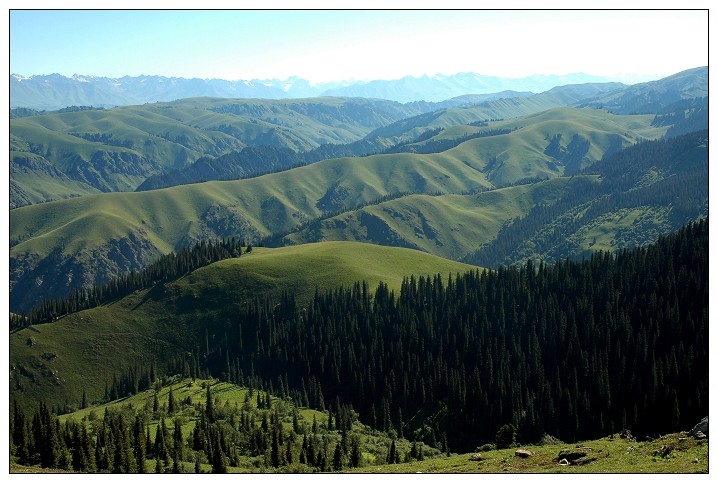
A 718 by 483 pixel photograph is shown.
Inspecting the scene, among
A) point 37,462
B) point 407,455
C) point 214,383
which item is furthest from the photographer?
point 214,383

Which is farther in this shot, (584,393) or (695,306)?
(695,306)

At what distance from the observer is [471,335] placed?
174m

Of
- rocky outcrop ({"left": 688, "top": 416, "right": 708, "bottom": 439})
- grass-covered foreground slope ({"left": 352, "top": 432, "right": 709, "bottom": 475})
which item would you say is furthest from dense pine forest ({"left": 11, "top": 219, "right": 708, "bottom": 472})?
rocky outcrop ({"left": 688, "top": 416, "right": 708, "bottom": 439})

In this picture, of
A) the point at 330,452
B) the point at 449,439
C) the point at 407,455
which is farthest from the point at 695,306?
the point at 330,452

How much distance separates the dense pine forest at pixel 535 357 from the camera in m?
133

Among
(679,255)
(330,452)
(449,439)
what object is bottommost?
(449,439)

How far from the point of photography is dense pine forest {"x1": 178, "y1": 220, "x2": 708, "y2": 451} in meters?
133

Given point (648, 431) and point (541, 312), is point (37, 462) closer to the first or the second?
point (648, 431)

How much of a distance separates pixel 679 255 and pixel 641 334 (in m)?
36.4

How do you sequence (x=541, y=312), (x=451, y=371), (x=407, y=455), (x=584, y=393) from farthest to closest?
1. (x=541, y=312)
2. (x=451, y=371)
3. (x=584, y=393)
4. (x=407, y=455)

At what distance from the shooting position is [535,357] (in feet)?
507

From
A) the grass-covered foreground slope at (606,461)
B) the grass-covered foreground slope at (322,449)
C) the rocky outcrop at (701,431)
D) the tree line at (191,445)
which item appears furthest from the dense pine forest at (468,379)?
the rocky outcrop at (701,431)

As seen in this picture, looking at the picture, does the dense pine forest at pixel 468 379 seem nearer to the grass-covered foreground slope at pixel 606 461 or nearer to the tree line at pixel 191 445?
the tree line at pixel 191 445

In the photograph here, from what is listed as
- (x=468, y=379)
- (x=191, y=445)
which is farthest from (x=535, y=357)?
(x=191, y=445)
